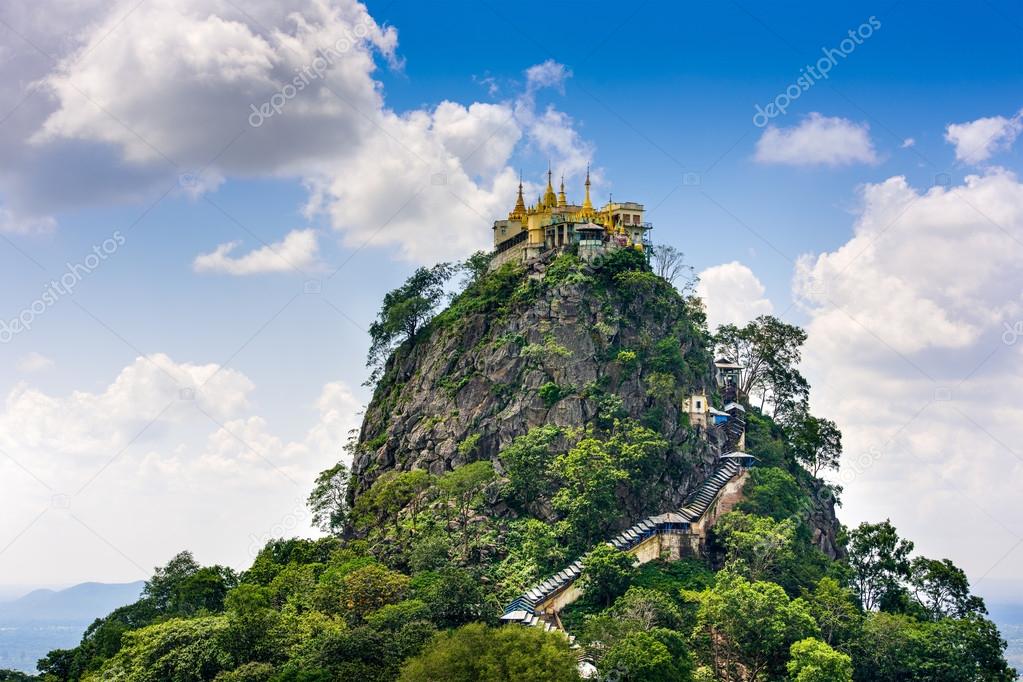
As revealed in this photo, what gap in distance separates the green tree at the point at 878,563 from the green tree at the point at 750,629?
11.8 metres

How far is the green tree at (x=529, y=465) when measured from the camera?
7162cm

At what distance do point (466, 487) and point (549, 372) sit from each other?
957cm

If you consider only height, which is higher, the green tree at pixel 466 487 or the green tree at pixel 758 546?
the green tree at pixel 466 487

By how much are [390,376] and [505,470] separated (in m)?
17.9

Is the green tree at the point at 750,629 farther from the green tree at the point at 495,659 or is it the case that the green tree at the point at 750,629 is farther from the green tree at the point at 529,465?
the green tree at the point at 529,465

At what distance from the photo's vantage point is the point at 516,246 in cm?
8869

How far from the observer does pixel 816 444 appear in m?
84.4

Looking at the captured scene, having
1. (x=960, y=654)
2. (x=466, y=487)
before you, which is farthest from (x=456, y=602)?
(x=960, y=654)

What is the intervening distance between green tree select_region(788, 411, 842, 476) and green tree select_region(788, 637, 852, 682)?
79.1 ft

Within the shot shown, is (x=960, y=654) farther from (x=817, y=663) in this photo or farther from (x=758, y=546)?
(x=758, y=546)

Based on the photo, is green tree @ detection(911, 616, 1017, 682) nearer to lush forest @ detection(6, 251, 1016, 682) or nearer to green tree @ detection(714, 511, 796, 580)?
lush forest @ detection(6, 251, 1016, 682)

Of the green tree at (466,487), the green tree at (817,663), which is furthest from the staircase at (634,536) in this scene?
the green tree at (817,663)

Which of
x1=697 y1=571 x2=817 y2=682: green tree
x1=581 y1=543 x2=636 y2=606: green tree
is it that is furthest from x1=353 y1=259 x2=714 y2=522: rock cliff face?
x1=697 y1=571 x2=817 y2=682: green tree

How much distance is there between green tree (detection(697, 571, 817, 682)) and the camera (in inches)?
2438
